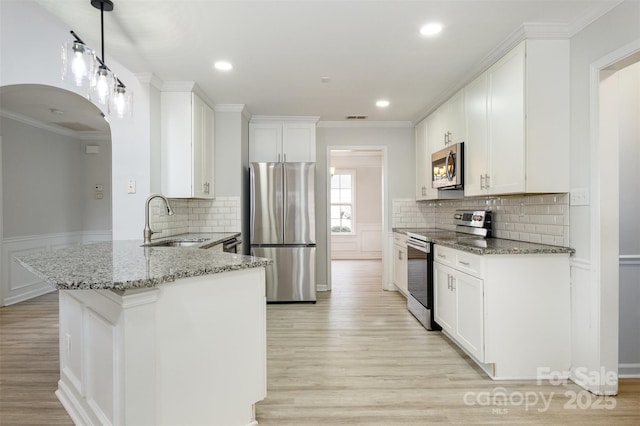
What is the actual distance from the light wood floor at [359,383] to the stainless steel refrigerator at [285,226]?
0.65 meters

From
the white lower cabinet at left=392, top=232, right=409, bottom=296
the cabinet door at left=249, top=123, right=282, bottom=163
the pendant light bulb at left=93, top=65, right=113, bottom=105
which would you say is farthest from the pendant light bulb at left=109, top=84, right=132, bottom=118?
the white lower cabinet at left=392, top=232, right=409, bottom=296

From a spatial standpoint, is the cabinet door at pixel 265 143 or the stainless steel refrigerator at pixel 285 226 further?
the cabinet door at pixel 265 143

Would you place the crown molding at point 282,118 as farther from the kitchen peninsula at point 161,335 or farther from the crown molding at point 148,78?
the kitchen peninsula at point 161,335

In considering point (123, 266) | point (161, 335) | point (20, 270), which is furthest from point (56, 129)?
point (161, 335)

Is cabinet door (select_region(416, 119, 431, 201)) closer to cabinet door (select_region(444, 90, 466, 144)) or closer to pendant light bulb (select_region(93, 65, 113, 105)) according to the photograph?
cabinet door (select_region(444, 90, 466, 144))

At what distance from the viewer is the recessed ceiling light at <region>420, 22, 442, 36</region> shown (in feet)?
7.45

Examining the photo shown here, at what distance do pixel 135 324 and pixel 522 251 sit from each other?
7.53ft

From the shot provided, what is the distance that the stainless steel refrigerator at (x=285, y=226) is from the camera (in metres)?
4.21

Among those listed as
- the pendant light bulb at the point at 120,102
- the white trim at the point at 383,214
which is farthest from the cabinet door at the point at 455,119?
the pendant light bulb at the point at 120,102

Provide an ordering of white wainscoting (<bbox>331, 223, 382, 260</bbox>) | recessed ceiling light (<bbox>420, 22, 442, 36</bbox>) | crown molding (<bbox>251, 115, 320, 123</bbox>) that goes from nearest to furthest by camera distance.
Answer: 1. recessed ceiling light (<bbox>420, 22, 442, 36</bbox>)
2. crown molding (<bbox>251, 115, 320, 123</bbox>)
3. white wainscoting (<bbox>331, 223, 382, 260</bbox>)

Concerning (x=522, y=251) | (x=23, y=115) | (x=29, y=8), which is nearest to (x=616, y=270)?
(x=522, y=251)

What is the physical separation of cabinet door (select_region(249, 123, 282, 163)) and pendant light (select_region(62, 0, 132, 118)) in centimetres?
246

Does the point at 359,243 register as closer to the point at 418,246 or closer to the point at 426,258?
the point at 418,246

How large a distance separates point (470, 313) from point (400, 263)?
6.46 feet
